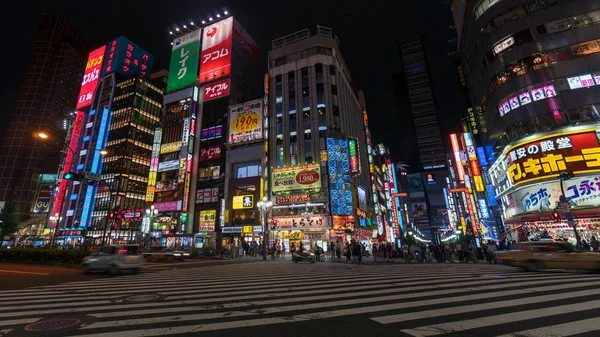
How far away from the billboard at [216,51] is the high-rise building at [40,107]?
55925 millimetres

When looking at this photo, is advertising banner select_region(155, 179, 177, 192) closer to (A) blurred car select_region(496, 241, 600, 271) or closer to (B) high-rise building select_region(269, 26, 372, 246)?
(B) high-rise building select_region(269, 26, 372, 246)

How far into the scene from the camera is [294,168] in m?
43.2

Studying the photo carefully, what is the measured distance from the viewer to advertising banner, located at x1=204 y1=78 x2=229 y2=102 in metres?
57.1

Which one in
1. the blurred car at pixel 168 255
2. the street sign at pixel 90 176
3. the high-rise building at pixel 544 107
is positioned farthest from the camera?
the blurred car at pixel 168 255

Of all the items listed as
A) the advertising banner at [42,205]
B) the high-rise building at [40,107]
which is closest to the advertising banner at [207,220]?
the advertising banner at [42,205]

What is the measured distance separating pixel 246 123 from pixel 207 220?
64.3 feet

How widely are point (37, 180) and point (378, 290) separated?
387 feet

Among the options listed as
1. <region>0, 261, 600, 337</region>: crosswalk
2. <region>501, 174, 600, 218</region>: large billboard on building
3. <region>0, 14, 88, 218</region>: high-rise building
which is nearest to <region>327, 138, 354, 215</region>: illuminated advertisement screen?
<region>501, 174, 600, 218</region>: large billboard on building

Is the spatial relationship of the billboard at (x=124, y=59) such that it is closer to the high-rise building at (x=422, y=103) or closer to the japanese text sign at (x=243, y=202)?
the japanese text sign at (x=243, y=202)

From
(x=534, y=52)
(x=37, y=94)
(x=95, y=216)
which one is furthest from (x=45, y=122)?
(x=534, y=52)

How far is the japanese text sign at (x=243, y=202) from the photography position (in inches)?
1783

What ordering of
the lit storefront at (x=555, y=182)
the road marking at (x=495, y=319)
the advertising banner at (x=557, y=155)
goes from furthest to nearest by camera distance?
1. the advertising banner at (x=557, y=155)
2. the lit storefront at (x=555, y=182)
3. the road marking at (x=495, y=319)

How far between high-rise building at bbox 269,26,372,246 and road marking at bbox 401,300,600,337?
33159mm

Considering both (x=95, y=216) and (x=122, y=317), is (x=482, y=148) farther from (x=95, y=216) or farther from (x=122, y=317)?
(x=95, y=216)
